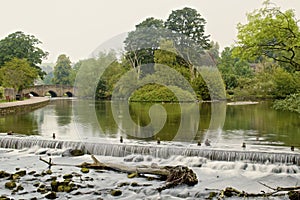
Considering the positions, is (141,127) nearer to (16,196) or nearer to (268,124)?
(268,124)

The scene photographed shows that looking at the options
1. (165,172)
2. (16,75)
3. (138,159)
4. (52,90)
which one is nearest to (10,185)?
(165,172)

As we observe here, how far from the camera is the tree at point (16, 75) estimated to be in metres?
38.7

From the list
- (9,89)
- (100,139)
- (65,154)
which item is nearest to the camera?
(65,154)

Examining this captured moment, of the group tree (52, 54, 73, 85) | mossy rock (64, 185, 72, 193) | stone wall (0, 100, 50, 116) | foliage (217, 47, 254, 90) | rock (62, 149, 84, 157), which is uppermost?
tree (52, 54, 73, 85)

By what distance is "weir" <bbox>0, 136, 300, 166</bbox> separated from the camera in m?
11.0

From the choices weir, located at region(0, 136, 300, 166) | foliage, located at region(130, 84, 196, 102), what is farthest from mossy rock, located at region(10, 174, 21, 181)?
foliage, located at region(130, 84, 196, 102)

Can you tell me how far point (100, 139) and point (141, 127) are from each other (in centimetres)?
432

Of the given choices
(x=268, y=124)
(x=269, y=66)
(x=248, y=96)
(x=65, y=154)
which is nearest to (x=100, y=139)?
(x=65, y=154)

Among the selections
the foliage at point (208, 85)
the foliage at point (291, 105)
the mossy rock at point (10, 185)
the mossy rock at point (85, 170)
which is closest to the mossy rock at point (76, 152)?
the mossy rock at point (85, 170)

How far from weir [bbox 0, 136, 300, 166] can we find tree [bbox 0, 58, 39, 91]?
26.1m

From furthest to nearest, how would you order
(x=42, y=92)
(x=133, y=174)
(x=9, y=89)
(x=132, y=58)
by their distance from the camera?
(x=42, y=92), (x=132, y=58), (x=9, y=89), (x=133, y=174)

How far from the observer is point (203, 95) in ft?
136

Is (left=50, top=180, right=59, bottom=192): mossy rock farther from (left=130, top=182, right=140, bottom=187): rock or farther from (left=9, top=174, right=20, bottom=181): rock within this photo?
(left=130, top=182, right=140, bottom=187): rock

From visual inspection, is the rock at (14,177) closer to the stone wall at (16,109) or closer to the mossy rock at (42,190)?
the mossy rock at (42,190)
